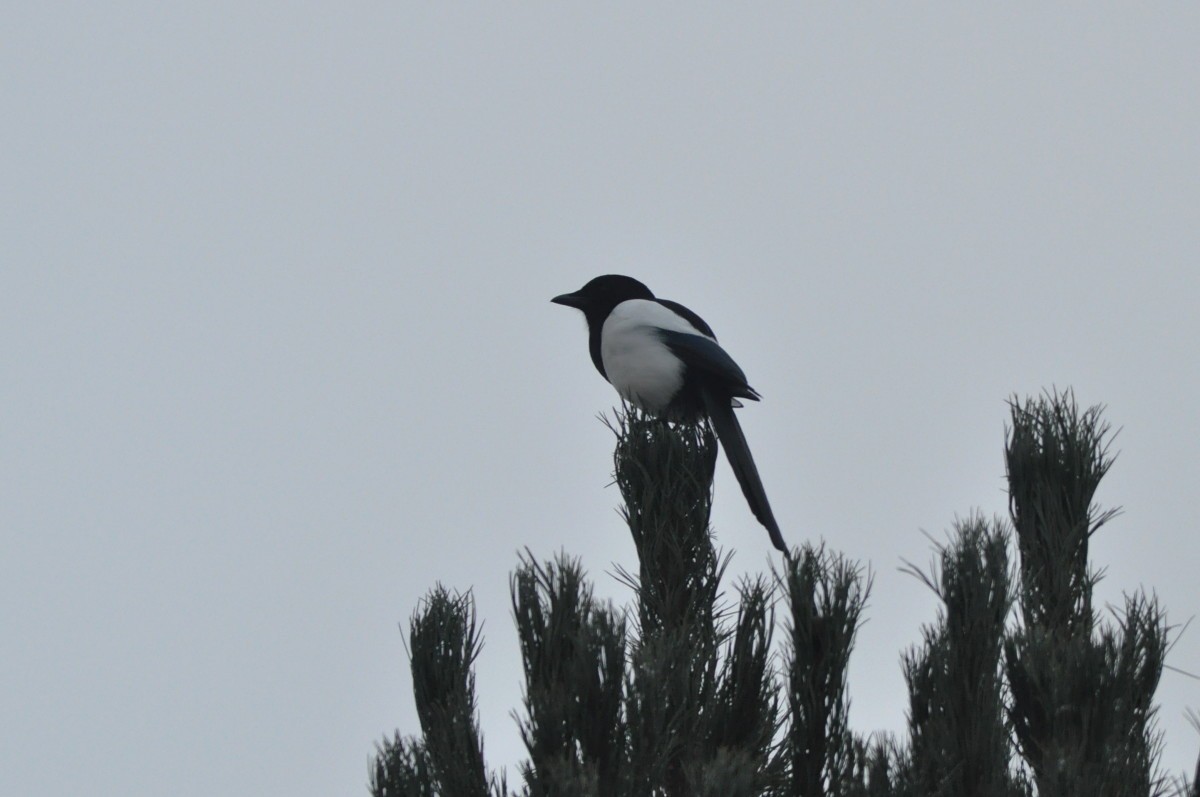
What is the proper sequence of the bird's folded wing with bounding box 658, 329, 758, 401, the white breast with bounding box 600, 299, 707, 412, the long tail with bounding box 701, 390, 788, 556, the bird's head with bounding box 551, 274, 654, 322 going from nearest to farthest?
the long tail with bounding box 701, 390, 788, 556 < the bird's folded wing with bounding box 658, 329, 758, 401 < the white breast with bounding box 600, 299, 707, 412 < the bird's head with bounding box 551, 274, 654, 322

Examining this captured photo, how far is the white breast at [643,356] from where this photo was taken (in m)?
5.20

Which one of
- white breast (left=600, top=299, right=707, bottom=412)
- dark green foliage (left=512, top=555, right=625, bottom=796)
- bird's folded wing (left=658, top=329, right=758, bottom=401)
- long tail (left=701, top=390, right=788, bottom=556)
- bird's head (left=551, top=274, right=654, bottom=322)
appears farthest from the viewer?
bird's head (left=551, top=274, right=654, bottom=322)

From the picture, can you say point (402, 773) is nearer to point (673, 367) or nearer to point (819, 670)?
point (819, 670)

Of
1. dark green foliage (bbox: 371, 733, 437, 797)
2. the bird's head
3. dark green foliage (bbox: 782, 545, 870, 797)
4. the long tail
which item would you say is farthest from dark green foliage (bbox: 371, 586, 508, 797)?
the bird's head

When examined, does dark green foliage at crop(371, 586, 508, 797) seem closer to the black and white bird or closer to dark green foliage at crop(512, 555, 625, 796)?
dark green foliage at crop(512, 555, 625, 796)

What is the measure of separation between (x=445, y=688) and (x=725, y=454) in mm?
1975

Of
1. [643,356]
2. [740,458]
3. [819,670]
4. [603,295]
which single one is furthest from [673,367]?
[819,670]

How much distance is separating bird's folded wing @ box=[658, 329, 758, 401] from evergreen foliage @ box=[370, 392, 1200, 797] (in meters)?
1.78

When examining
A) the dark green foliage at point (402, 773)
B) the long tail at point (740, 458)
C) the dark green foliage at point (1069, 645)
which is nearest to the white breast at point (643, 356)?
the long tail at point (740, 458)

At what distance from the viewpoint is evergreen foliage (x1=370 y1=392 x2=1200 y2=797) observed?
266 cm

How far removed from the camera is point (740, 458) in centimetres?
475

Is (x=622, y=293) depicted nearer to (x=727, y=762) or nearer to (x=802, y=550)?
(x=802, y=550)

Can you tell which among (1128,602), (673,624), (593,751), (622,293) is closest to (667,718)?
(593,751)

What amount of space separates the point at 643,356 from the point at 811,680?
237 cm
